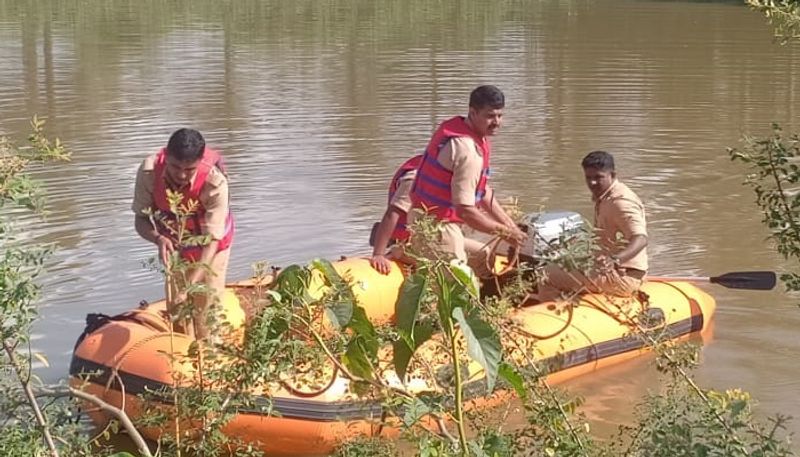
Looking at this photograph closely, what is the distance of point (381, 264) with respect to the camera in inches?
245

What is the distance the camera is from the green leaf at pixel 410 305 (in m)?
2.70

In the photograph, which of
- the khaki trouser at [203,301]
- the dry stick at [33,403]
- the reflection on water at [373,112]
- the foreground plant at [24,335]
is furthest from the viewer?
the reflection on water at [373,112]

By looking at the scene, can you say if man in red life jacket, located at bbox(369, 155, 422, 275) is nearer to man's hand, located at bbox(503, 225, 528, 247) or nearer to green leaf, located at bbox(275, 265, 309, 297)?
man's hand, located at bbox(503, 225, 528, 247)

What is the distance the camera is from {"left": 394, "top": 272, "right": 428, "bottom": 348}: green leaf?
270 cm

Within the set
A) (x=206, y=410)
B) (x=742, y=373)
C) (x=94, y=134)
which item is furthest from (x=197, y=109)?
(x=206, y=410)

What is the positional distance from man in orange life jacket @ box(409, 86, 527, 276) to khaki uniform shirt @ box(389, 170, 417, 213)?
0.44 ft

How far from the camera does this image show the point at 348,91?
14.5 meters

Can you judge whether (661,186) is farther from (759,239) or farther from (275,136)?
(275,136)

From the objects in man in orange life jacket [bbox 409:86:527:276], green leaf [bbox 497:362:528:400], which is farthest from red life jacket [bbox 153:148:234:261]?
green leaf [bbox 497:362:528:400]

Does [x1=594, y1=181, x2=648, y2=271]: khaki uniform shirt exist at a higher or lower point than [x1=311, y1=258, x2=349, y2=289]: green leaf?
lower

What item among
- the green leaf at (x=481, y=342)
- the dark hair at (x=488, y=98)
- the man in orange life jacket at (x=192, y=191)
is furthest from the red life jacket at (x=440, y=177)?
the green leaf at (x=481, y=342)

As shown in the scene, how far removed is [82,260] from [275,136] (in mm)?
4032

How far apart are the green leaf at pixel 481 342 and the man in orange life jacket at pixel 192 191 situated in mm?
2639

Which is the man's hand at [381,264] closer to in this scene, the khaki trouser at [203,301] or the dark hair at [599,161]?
the khaki trouser at [203,301]
